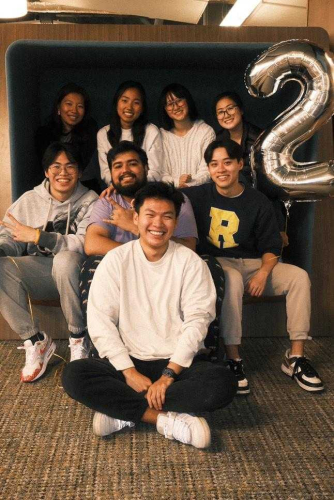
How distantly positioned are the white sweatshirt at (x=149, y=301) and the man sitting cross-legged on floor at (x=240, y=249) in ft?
1.09

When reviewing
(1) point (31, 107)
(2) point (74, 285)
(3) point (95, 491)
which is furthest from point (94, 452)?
(1) point (31, 107)

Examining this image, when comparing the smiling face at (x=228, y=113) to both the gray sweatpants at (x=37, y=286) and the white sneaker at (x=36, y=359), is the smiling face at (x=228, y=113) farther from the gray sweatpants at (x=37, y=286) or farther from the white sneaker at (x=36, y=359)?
the white sneaker at (x=36, y=359)

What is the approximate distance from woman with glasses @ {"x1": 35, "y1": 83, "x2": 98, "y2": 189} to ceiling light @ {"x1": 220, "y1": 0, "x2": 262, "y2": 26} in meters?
4.45

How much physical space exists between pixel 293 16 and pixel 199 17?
126 cm

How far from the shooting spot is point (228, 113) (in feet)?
8.45

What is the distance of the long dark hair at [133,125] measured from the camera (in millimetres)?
2621

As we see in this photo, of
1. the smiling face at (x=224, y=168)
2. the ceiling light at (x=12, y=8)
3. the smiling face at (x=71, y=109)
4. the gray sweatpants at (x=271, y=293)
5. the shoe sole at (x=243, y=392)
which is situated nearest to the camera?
the shoe sole at (x=243, y=392)

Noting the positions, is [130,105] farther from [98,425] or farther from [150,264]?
[98,425]

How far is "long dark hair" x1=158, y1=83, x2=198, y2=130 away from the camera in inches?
104

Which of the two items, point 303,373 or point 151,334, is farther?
point 303,373

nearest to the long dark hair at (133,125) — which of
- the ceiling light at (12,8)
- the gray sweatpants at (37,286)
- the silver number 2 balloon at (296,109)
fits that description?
the gray sweatpants at (37,286)

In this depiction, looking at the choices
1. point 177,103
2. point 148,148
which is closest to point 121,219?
point 148,148

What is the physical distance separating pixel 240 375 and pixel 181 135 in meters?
1.28

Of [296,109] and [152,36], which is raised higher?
[152,36]
